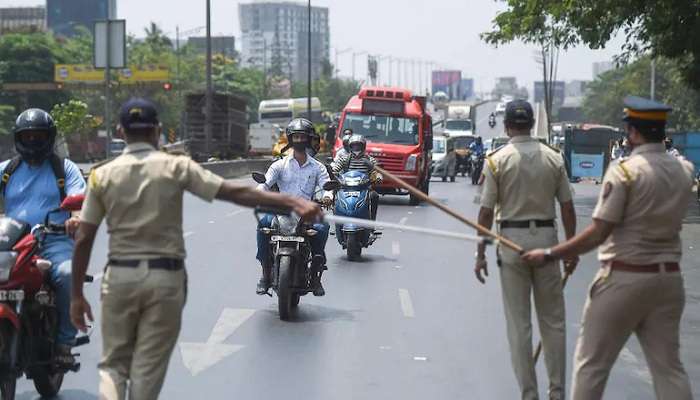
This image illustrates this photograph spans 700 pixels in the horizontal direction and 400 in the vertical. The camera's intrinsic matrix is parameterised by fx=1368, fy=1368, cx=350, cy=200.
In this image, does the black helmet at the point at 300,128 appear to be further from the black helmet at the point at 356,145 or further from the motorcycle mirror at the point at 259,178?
the black helmet at the point at 356,145

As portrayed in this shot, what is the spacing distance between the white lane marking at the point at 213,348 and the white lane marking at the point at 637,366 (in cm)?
308

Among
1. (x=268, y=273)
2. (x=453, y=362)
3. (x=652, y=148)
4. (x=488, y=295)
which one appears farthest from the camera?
(x=488, y=295)

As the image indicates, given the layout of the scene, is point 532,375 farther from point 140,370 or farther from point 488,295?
point 488,295

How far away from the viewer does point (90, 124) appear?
7294 centimetres

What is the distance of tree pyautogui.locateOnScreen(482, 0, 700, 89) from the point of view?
3051 centimetres

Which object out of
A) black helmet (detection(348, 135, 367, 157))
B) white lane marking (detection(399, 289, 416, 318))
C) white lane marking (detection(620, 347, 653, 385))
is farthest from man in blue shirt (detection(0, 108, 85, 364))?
black helmet (detection(348, 135, 367, 157))

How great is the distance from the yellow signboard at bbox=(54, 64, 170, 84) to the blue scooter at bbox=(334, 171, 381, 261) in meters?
80.7

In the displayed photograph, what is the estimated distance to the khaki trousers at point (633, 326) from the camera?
22.4 ft

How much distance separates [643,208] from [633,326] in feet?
1.99

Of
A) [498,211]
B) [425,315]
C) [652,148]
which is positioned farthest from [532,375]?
[425,315]

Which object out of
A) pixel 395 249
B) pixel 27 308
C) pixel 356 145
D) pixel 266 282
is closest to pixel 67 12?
pixel 395 249

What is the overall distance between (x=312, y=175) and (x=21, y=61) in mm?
87970

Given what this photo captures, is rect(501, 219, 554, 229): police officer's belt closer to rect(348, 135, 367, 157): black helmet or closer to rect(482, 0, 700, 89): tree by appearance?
rect(348, 135, 367, 157): black helmet

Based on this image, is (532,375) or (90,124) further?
(90,124)
